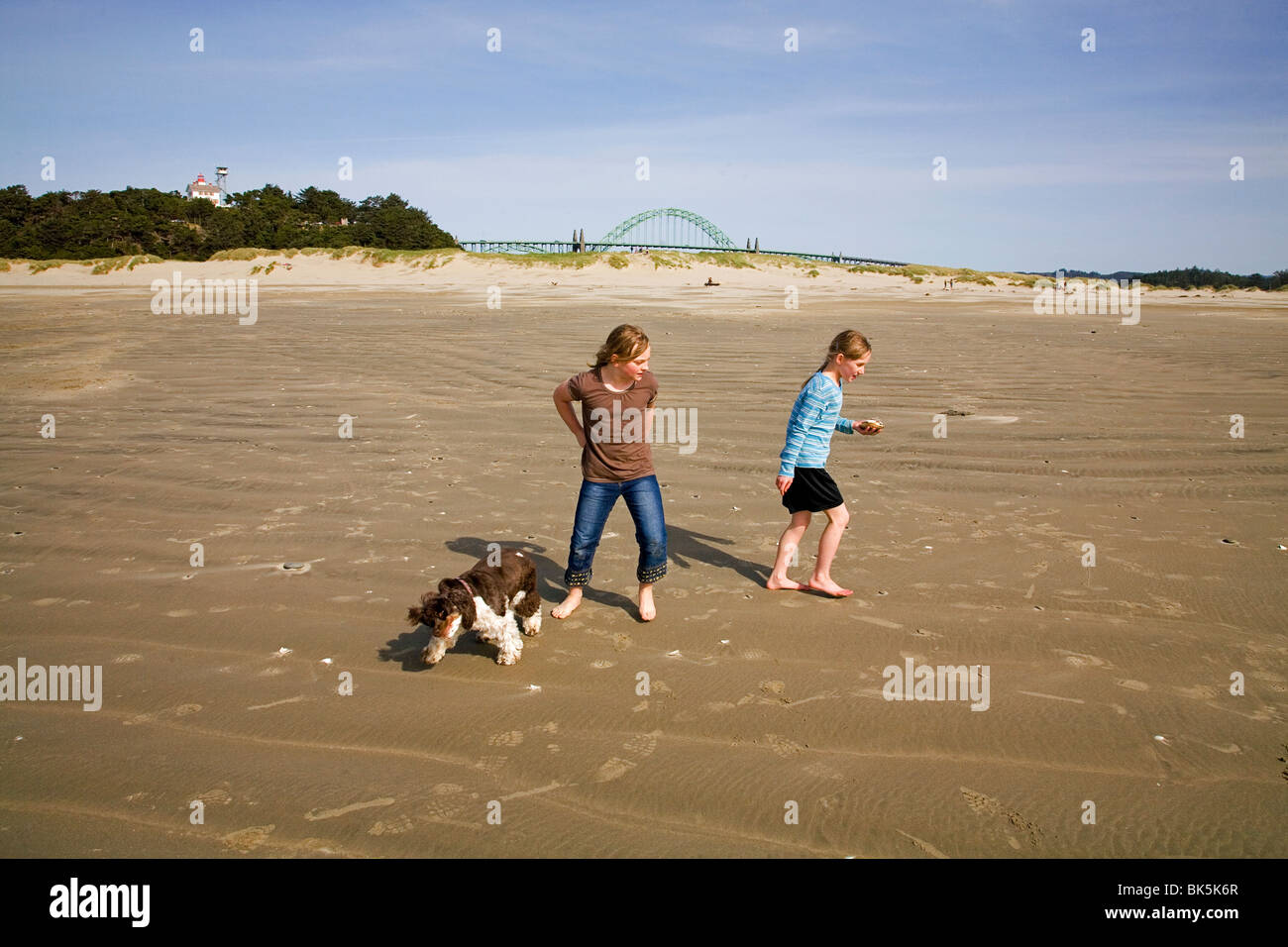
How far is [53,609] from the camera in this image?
5.13m

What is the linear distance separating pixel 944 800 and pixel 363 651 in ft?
9.87

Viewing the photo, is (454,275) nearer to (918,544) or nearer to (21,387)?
(21,387)

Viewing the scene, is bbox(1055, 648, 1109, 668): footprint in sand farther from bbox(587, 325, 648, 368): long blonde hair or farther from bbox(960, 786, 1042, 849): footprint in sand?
bbox(587, 325, 648, 368): long blonde hair

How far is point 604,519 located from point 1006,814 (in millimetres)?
2688

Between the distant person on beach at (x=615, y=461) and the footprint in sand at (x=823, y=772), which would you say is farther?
the distant person on beach at (x=615, y=461)

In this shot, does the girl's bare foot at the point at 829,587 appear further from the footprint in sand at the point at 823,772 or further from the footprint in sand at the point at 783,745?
the footprint in sand at the point at 823,772

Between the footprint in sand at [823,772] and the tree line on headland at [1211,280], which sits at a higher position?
the tree line on headland at [1211,280]

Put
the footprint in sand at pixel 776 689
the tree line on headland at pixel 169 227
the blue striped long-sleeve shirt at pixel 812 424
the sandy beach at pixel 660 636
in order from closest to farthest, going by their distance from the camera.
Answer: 1. the sandy beach at pixel 660 636
2. the footprint in sand at pixel 776 689
3. the blue striped long-sleeve shirt at pixel 812 424
4. the tree line on headland at pixel 169 227

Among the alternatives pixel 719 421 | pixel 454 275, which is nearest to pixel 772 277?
pixel 454 275

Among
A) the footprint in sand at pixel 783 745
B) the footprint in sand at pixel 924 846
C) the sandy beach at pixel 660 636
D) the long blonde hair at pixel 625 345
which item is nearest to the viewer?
the footprint in sand at pixel 924 846

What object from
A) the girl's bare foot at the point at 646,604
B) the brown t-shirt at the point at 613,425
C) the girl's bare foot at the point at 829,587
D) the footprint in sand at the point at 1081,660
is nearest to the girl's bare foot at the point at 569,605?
the girl's bare foot at the point at 646,604

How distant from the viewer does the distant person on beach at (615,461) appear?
200 inches

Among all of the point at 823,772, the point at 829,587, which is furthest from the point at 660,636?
the point at 823,772

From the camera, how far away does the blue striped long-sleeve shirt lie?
5.52 meters
